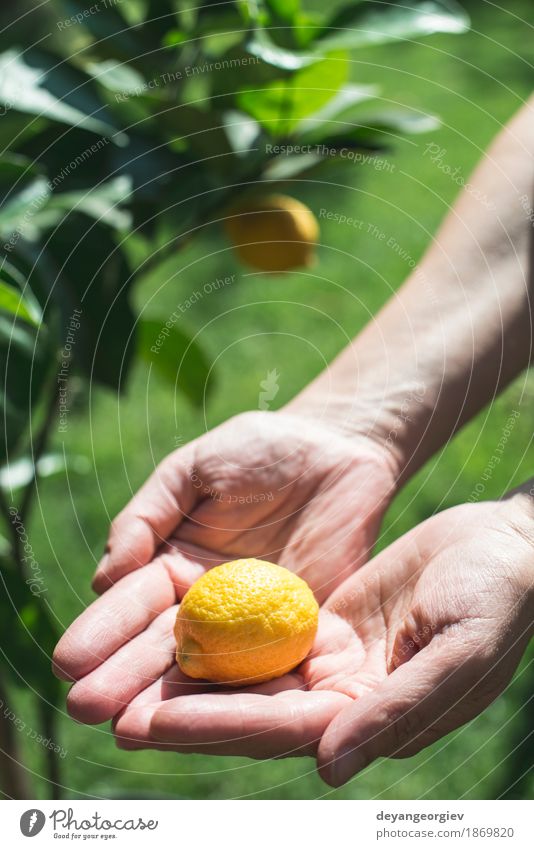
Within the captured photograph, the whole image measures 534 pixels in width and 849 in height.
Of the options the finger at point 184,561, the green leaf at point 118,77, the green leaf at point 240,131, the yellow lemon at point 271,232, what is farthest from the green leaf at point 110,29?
the finger at point 184,561

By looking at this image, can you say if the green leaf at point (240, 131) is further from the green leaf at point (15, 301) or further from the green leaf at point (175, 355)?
the green leaf at point (15, 301)

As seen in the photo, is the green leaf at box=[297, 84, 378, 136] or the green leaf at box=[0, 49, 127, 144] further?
the green leaf at box=[297, 84, 378, 136]

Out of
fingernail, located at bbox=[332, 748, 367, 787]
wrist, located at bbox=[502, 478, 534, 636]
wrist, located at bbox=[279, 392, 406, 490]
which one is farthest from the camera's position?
Answer: wrist, located at bbox=[279, 392, 406, 490]

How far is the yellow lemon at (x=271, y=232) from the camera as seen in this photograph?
1178mm

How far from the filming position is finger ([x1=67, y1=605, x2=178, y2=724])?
0.92 meters

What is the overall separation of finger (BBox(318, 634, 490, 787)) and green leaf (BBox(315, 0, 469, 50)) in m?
0.75

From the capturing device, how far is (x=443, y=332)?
1310 millimetres

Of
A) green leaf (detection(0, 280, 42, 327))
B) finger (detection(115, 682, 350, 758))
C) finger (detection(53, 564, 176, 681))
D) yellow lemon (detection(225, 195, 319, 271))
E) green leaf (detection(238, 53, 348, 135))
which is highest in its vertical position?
green leaf (detection(238, 53, 348, 135))

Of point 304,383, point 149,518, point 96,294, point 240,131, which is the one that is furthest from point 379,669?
point 304,383

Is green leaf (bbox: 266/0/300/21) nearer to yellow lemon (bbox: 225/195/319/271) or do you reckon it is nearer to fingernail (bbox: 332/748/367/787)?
yellow lemon (bbox: 225/195/319/271)

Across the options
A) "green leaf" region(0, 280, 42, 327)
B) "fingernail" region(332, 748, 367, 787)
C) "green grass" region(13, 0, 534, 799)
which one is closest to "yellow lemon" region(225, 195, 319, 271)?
"green grass" region(13, 0, 534, 799)

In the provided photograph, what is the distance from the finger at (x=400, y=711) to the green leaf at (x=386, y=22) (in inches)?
29.7

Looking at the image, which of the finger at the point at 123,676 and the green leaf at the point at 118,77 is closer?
the finger at the point at 123,676

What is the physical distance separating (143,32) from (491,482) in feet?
4.91
